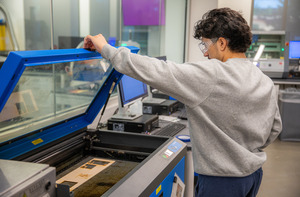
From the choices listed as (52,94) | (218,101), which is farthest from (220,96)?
(52,94)

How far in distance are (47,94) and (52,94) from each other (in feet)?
0.14

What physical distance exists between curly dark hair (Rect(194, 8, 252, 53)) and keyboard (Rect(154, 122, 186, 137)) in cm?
115

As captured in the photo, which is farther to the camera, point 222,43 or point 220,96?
point 222,43

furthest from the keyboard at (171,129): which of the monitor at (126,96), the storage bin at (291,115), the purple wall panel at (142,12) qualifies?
the storage bin at (291,115)

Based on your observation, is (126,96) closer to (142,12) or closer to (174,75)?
(174,75)

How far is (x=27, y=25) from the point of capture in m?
2.69

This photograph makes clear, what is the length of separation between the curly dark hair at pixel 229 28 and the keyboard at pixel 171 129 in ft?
3.78

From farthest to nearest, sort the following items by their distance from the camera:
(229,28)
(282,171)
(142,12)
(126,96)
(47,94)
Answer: (142,12)
(282,171)
(47,94)
(126,96)
(229,28)

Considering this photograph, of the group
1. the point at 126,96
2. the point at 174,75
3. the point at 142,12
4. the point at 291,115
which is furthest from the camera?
the point at 142,12

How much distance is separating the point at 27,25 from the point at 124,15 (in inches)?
81.9

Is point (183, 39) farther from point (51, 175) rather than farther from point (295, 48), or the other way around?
point (51, 175)

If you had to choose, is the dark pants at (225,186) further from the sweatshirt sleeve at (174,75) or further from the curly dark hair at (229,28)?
the curly dark hair at (229,28)

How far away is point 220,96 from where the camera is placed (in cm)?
119

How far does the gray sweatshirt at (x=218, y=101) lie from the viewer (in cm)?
116
